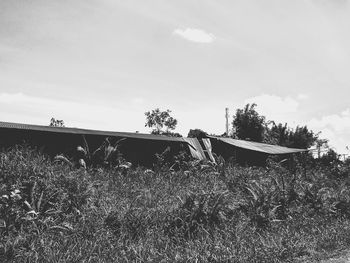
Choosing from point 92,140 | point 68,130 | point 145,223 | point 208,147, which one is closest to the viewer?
point 145,223

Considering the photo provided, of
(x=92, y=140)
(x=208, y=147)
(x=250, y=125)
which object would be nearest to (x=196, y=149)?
(x=208, y=147)

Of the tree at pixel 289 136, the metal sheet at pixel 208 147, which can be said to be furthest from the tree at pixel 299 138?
the metal sheet at pixel 208 147

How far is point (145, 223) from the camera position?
20.4 ft

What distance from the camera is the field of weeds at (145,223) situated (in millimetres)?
4906

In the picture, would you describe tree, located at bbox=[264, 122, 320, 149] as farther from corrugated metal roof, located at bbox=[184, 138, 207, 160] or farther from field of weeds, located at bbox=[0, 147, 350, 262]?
field of weeds, located at bbox=[0, 147, 350, 262]

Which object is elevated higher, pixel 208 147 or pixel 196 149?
pixel 208 147

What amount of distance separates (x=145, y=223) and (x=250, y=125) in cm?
3080

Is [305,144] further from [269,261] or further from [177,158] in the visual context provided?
[269,261]

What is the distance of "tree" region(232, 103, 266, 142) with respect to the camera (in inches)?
1393

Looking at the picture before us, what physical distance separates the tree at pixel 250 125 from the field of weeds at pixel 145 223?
2650 centimetres

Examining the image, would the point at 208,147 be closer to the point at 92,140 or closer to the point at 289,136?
the point at 92,140

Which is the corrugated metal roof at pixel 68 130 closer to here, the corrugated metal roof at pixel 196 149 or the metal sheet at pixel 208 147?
the corrugated metal roof at pixel 196 149

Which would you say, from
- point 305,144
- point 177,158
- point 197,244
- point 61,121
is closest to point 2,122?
point 177,158

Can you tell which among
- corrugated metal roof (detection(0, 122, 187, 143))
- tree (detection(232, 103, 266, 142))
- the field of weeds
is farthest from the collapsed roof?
tree (detection(232, 103, 266, 142))
